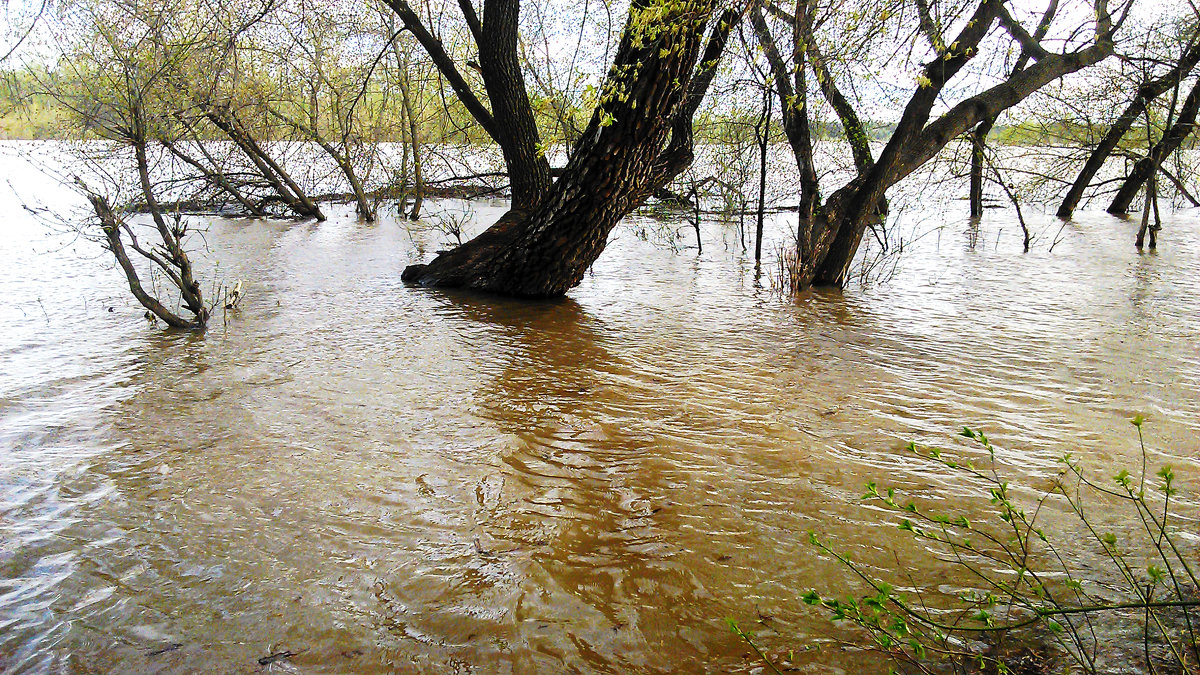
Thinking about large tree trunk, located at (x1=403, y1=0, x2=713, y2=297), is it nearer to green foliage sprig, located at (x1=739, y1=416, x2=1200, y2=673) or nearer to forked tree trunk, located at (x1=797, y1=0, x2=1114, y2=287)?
forked tree trunk, located at (x1=797, y1=0, x2=1114, y2=287)

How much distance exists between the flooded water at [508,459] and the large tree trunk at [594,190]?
1.77 feet

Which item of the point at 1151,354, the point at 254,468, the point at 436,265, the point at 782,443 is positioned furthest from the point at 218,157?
the point at 1151,354

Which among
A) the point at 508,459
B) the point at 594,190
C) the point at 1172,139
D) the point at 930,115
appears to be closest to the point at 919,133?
the point at 930,115

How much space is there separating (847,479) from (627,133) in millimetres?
4437

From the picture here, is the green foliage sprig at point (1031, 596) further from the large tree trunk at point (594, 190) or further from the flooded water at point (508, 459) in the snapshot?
Result: the large tree trunk at point (594, 190)

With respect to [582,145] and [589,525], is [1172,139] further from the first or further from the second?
[589,525]

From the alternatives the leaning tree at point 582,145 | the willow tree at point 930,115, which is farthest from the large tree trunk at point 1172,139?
the leaning tree at point 582,145

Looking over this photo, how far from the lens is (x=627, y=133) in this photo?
23.2 ft

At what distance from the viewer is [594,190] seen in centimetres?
751

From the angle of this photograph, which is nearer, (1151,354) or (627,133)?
(1151,354)

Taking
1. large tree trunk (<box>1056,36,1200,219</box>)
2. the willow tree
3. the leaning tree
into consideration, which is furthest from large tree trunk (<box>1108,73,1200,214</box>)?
the leaning tree

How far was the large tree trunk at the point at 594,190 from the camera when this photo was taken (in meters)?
6.61

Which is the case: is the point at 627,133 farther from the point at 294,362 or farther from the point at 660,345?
the point at 294,362

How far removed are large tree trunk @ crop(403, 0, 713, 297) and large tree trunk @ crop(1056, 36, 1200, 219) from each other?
22.2ft
